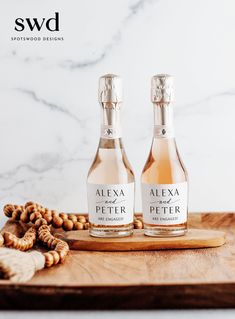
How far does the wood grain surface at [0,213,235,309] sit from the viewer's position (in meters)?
0.74

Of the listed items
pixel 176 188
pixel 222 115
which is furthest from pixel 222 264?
pixel 222 115

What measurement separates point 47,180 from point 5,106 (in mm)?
160

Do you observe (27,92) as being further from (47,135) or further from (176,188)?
(176,188)

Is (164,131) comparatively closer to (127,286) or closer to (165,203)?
(165,203)

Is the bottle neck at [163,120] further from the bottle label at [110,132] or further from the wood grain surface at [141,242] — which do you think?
the wood grain surface at [141,242]

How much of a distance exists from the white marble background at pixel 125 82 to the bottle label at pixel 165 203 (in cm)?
22

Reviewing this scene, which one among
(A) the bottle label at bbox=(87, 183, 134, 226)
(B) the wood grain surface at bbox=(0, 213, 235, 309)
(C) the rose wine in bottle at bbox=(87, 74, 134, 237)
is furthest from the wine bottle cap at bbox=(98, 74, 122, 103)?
(B) the wood grain surface at bbox=(0, 213, 235, 309)

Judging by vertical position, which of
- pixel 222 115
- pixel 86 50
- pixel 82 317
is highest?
pixel 86 50

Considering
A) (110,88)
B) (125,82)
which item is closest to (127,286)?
(110,88)

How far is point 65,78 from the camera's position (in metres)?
1.20

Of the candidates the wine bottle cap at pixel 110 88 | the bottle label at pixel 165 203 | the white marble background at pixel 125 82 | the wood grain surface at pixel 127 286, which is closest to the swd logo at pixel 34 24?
the white marble background at pixel 125 82

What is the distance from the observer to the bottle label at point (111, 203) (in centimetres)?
99

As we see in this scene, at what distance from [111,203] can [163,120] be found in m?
0.15

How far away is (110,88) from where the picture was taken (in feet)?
3.21
